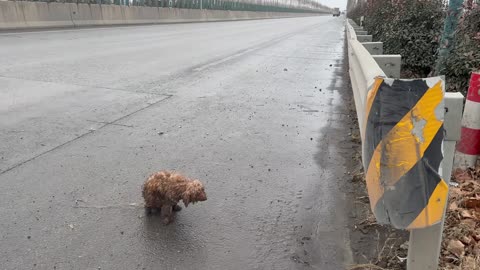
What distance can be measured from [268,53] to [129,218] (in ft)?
43.2

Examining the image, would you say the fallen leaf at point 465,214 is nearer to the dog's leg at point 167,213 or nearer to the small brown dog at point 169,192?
the small brown dog at point 169,192

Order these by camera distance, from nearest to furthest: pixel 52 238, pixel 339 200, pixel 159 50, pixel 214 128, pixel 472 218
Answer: pixel 52 238 → pixel 472 218 → pixel 339 200 → pixel 214 128 → pixel 159 50

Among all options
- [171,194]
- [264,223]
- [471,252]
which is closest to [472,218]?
[471,252]

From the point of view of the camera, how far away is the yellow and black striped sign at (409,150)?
217cm

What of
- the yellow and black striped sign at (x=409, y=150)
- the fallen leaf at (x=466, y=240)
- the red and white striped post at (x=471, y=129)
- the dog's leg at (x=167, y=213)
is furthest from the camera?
the red and white striped post at (x=471, y=129)

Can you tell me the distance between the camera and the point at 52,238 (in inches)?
121

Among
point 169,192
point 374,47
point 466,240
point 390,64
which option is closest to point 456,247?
point 466,240

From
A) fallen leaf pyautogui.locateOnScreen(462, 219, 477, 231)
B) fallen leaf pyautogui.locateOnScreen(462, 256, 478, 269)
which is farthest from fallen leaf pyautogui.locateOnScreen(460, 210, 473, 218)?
fallen leaf pyautogui.locateOnScreen(462, 256, 478, 269)

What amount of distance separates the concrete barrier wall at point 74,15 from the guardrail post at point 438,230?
2136 centimetres

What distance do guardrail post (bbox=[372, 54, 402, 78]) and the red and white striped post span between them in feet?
4.96

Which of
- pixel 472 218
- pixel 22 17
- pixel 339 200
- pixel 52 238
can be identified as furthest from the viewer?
pixel 22 17

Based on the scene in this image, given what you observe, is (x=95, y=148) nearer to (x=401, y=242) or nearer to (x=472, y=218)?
(x=401, y=242)

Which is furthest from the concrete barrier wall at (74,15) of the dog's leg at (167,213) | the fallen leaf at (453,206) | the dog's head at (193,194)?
the fallen leaf at (453,206)

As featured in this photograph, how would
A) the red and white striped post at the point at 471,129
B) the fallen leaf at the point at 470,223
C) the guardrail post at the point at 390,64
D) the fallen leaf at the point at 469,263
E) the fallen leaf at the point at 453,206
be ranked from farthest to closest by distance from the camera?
the guardrail post at the point at 390,64 < the red and white striped post at the point at 471,129 < the fallen leaf at the point at 453,206 < the fallen leaf at the point at 470,223 < the fallen leaf at the point at 469,263
